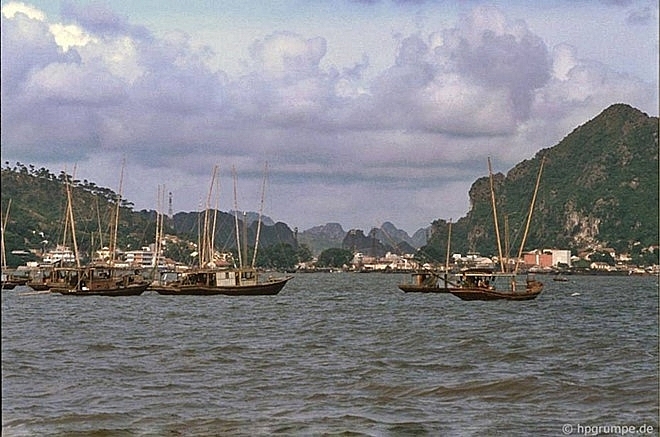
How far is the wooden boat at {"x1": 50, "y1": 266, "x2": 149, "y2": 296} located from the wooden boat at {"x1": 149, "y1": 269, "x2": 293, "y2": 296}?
2.94m

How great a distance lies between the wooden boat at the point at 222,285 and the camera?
79.7 meters

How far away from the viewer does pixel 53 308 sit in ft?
207

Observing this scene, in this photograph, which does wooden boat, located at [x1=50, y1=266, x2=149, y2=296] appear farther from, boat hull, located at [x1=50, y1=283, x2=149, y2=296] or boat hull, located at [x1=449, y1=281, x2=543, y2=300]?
boat hull, located at [x1=449, y1=281, x2=543, y2=300]

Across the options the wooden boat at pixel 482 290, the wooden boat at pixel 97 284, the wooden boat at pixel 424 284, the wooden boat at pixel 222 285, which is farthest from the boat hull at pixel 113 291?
the wooden boat at pixel 424 284

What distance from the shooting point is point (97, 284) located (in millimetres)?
78250

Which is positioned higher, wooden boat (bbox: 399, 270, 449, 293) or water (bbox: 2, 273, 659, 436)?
wooden boat (bbox: 399, 270, 449, 293)

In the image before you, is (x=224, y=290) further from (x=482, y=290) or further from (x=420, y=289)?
(x=420, y=289)

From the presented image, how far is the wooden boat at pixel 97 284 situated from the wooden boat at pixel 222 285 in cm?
294

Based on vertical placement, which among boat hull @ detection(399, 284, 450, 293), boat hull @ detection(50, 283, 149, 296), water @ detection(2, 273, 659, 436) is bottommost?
water @ detection(2, 273, 659, 436)

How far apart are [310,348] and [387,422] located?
647 inches

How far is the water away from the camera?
57.5ft

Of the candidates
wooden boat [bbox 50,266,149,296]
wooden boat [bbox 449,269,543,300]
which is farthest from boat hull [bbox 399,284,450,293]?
wooden boat [bbox 50,266,149,296]

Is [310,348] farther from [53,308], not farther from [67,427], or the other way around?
[53,308]

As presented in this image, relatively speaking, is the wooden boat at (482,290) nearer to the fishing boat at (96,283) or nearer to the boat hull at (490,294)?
the boat hull at (490,294)
